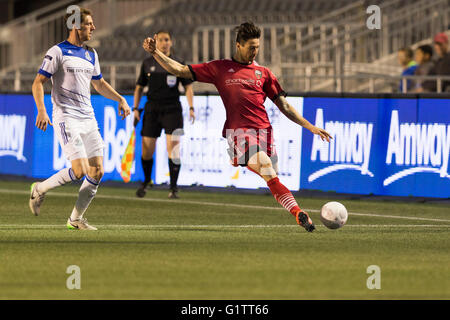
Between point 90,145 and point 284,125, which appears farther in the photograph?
point 284,125

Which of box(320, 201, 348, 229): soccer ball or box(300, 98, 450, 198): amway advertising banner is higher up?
box(300, 98, 450, 198): amway advertising banner

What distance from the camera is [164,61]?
10.9m

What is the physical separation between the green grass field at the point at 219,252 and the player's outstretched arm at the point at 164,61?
1.64 meters

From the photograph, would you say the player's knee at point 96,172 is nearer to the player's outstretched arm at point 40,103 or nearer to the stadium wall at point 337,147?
the player's outstretched arm at point 40,103

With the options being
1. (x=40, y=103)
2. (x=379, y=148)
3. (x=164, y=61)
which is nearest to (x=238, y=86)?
(x=164, y=61)

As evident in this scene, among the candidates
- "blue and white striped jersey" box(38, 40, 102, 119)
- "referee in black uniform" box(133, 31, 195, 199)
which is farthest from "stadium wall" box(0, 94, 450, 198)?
"blue and white striped jersey" box(38, 40, 102, 119)

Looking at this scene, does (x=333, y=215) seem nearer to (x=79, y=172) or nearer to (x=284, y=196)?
(x=284, y=196)

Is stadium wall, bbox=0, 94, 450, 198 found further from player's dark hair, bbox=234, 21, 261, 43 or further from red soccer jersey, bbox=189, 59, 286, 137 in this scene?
player's dark hair, bbox=234, 21, 261, 43

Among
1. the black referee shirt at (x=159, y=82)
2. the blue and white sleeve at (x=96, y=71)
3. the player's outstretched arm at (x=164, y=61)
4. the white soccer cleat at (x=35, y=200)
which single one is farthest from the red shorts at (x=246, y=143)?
the black referee shirt at (x=159, y=82)

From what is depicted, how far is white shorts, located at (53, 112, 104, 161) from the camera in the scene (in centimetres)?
1111

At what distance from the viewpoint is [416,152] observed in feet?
50.6

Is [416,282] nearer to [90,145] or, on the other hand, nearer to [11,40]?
[90,145]

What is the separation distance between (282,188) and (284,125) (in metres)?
5.65
